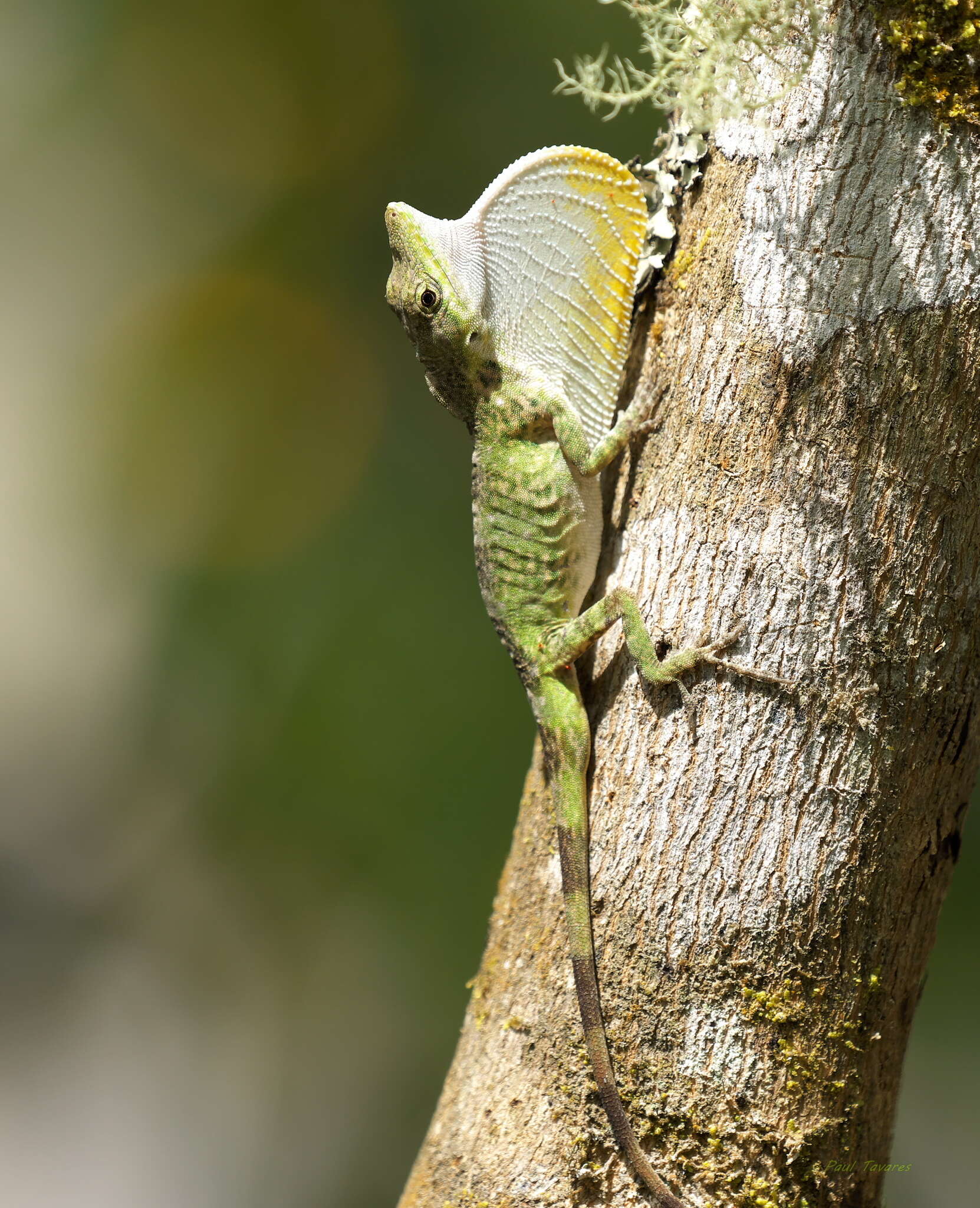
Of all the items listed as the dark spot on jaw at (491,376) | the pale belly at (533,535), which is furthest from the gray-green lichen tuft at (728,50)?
the pale belly at (533,535)

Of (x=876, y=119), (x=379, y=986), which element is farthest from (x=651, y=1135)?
(x=379, y=986)

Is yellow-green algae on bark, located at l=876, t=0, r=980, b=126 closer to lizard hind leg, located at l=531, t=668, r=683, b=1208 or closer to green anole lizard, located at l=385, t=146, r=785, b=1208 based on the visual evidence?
green anole lizard, located at l=385, t=146, r=785, b=1208

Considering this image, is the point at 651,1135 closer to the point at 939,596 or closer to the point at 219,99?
the point at 939,596

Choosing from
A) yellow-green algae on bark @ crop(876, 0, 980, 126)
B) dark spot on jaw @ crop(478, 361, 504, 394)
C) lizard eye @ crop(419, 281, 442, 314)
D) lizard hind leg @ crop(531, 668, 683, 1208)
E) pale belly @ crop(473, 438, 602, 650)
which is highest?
yellow-green algae on bark @ crop(876, 0, 980, 126)

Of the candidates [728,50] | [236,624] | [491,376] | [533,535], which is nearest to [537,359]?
[491,376]

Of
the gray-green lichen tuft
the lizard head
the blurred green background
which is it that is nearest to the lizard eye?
the lizard head

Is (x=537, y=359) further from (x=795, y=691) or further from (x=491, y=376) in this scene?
(x=795, y=691)
